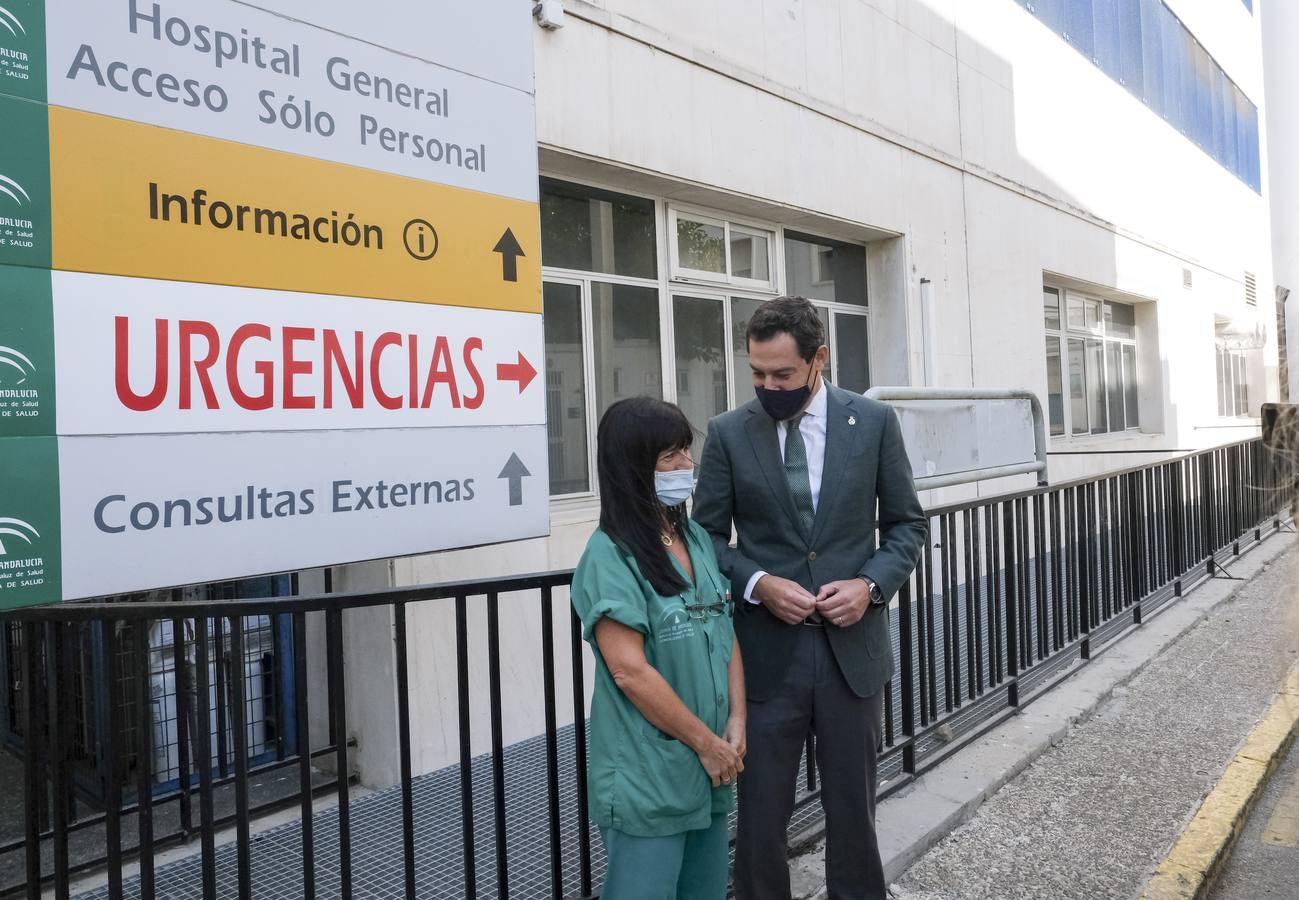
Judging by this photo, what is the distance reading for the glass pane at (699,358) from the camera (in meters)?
6.72

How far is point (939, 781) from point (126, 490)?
11.7 feet

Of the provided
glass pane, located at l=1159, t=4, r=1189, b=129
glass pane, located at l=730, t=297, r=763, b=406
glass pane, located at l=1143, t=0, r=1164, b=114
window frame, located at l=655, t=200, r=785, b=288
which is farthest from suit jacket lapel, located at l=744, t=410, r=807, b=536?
glass pane, located at l=1159, t=4, r=1189, b=129

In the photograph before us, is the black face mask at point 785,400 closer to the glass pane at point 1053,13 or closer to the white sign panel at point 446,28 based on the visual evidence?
the white sign panel at point 446,28

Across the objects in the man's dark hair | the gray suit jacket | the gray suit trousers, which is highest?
the man's dark hair

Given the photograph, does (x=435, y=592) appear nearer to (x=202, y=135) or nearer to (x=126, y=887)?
(x=202, y=135)

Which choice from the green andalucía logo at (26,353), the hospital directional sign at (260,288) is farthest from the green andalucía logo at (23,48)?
the green andalucía logo at (26,353)

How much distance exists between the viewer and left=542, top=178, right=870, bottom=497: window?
19.2 ft

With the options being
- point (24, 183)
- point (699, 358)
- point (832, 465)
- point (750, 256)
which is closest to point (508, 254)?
point (24, 183)

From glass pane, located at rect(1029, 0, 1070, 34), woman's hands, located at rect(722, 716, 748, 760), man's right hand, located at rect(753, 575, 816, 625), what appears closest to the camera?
woman's hands, located at rect(722, 716, 748, 760)

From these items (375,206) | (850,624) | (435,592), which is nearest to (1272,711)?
(850,624)

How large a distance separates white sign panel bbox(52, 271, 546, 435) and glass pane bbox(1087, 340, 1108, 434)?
11.3 meters

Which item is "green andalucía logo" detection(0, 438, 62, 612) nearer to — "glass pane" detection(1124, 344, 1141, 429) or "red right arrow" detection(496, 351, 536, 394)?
"red right arrow" detection(496, 351, 536, 394)

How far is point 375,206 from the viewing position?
12.9ft

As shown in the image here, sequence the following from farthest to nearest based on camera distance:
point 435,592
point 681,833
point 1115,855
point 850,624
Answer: point 1115,855 → point 850,624 → point 435,592 → point 681,833
